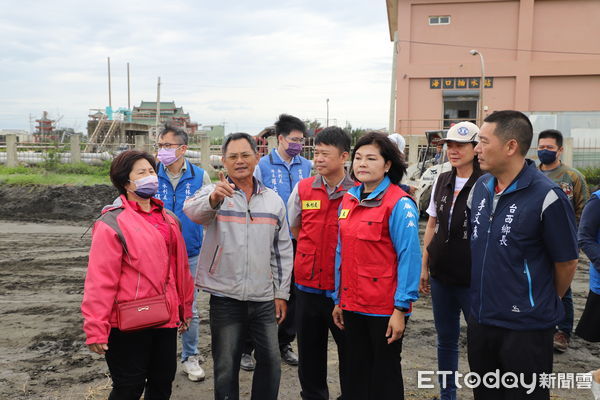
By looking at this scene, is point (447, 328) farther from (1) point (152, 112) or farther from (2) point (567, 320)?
(1) point (152, 112)

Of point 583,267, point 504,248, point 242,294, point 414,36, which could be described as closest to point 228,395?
point 242,294

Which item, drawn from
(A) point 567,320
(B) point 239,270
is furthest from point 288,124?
(A) point 567,320

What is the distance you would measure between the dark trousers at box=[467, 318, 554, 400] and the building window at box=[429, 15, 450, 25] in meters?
24.8

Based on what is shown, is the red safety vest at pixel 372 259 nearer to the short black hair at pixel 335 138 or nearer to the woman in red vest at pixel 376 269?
the woman in red vest at pixel 376 269

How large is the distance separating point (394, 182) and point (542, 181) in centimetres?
91

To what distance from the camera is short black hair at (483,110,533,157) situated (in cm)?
264

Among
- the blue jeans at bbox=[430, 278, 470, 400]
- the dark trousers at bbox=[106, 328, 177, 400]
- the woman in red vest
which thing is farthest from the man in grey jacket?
the blue jeans at bbox=[430, 278, 470, 400]

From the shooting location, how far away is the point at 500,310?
2600 mm

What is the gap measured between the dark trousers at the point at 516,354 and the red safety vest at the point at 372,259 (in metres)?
0.56

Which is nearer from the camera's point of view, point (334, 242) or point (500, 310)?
point (500, 310)

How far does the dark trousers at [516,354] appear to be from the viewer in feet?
8.35

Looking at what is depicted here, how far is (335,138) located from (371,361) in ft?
5.02

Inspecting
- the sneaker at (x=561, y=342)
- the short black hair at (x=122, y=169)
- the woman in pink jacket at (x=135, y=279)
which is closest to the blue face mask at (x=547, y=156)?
the sneaker at (x=561, y=342)

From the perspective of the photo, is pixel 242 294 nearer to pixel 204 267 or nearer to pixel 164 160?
pixel 204 267
